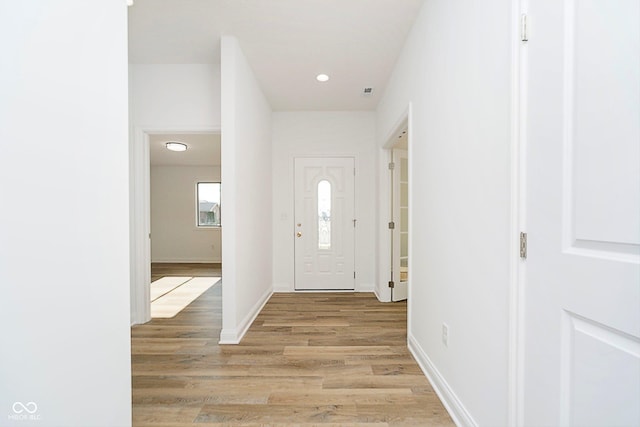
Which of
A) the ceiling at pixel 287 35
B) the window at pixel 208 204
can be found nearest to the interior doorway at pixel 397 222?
the ceiling at pixel 287 35

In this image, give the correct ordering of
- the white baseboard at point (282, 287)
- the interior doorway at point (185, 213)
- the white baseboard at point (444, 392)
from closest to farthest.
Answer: the white baseboard at point (444, 392) → the white baseboard at point (282, 287) → the interior doorway at point (185, 213)

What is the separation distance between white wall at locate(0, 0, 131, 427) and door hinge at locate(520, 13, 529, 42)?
4.96 feet

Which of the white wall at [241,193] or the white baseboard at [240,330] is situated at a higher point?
the white wall at [241,193]

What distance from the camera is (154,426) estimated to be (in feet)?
5.44

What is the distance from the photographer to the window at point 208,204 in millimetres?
8227

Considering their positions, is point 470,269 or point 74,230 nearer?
point 74,230

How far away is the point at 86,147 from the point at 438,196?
1822mm

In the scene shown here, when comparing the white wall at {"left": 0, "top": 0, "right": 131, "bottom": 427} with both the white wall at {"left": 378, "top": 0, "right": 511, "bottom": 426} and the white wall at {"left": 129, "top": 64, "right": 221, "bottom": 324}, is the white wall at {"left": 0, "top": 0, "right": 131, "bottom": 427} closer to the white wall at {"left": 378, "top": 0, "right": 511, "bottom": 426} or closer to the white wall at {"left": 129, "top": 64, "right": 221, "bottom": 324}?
the white wall at {"left": 378, "top": 0, "right": 511, "bottom": 426}

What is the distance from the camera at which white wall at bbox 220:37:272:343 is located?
2746 millimetres

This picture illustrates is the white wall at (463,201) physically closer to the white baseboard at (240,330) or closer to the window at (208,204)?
the white baseboard at (240,330)

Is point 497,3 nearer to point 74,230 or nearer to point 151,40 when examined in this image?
point 74,230

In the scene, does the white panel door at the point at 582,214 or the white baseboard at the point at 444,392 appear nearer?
the white panel door at the point at 582,214

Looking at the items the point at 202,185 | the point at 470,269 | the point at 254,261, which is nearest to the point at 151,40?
the point at 254,261

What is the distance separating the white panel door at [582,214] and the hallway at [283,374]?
3.19 feet
